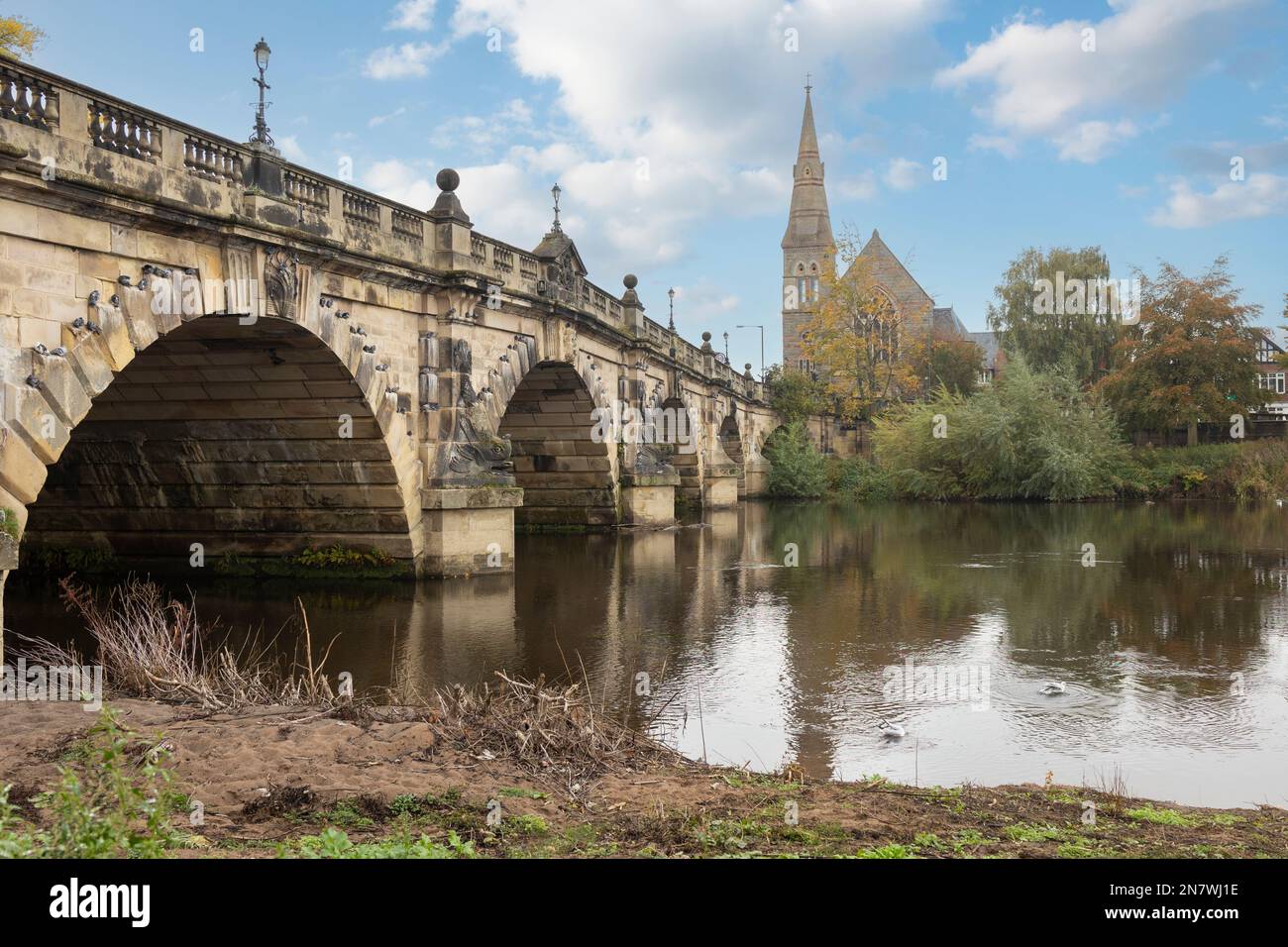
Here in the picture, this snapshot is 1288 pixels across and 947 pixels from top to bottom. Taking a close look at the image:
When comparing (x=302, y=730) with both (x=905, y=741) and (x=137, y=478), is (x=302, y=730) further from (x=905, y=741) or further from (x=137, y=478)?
(x=137, y=478)

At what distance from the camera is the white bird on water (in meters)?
8.45

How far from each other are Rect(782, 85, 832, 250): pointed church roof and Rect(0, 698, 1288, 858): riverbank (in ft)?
285

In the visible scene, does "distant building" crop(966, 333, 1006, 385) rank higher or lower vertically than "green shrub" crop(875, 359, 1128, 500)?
higher

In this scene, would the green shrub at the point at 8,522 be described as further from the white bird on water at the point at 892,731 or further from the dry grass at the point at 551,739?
the white bird on water at the point at 892,731

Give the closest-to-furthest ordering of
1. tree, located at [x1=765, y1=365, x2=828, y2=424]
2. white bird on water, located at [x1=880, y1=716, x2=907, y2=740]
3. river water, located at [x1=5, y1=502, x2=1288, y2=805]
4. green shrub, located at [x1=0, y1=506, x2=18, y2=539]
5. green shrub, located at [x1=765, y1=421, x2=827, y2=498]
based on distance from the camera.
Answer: river water, located at [x1=5, y1=502, x2=1288, y2=805]
white bird on water, located at [x1=880, y1=716, x2=907, y2=740]
green shrub, located at [x1=0, y1=506, x2=18, y2=539]
green shrub, located at [x1=765, y1=421, x2=827, y2=498]
tree, located at [x1=765, y1=365, x2=828, y2=424]

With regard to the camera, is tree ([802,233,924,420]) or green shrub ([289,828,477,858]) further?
tree ([802,233,924,420])

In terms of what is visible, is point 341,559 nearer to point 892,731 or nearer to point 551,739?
point 892,731

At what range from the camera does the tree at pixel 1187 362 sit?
4691 cm

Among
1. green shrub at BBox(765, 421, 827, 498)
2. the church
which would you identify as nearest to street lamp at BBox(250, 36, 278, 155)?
green shrub at BBox(765, 421, 827, 498)

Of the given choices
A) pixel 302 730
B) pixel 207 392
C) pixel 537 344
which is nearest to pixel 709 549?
pixel 537 344

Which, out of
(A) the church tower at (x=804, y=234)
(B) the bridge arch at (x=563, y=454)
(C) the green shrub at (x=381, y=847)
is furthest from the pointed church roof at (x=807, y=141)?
(C) the green shrub at (x=381, y=847)

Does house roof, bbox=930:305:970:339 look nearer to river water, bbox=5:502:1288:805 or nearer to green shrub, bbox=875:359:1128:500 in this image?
green shrub, bbox=875:359:1128:500

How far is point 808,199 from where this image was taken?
91188mm
